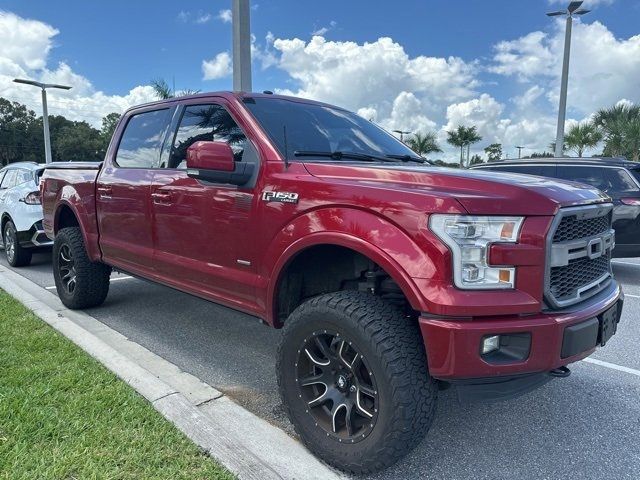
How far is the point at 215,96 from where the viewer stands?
3611 mm

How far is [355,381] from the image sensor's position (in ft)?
7.97

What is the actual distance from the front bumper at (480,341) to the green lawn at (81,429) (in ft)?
3.59

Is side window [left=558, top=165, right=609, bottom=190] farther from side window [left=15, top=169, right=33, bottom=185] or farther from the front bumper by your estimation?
side window [left=15, top=169, right=33, bottom=185]

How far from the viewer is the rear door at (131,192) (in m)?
4.05

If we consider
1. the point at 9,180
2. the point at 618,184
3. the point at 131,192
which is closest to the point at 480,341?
the point at 131,192

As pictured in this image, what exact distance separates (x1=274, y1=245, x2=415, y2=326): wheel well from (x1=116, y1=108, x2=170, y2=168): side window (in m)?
1.78

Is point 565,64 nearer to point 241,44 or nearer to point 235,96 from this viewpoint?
point 241,44

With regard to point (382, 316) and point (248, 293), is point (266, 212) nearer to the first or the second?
point (248, 293)

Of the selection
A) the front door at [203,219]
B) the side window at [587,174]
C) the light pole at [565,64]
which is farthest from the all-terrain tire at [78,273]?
the light pole at [565,64]

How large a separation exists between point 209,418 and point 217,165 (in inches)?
56.5

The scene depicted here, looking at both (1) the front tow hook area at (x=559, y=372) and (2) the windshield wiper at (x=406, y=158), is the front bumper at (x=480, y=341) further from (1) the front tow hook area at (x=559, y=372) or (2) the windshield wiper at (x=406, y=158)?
(2) the windshield wiper at (x=406, y=158)

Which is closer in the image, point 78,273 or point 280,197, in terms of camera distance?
point 280,197

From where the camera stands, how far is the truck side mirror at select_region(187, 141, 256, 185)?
292 cm

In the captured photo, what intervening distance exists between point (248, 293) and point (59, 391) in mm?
1284
